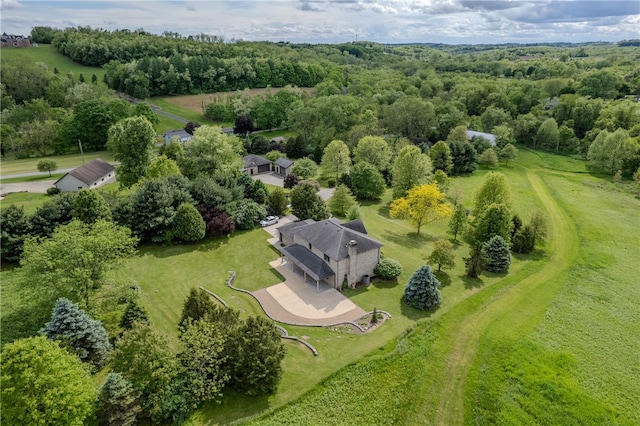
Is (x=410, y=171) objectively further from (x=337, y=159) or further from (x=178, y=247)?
(x=178, y=247)

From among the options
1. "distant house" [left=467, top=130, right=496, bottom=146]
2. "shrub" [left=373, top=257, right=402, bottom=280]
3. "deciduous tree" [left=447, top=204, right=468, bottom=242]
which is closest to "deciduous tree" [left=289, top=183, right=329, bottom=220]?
"shrub" [left=373, top=257, right=402, bottom=280]

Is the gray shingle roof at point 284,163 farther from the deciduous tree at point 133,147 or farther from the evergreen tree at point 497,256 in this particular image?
the evergreen tree at point 497,256

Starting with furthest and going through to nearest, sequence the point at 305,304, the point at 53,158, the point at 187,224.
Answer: the point at 53,158 → the point at 187,224 → the point at 305,304

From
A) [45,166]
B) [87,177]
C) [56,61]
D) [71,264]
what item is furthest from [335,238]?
[56,61]

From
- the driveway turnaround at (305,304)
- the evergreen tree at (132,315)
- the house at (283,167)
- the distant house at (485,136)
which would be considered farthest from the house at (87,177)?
the distant house at (485,136)

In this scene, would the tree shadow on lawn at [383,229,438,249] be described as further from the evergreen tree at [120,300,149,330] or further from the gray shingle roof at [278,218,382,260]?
the evergreen tree at [120,300,149,330]

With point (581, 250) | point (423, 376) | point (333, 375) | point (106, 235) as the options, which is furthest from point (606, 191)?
point (106, 235)

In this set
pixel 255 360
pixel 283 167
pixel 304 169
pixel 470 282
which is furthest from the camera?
pixel 283 167
